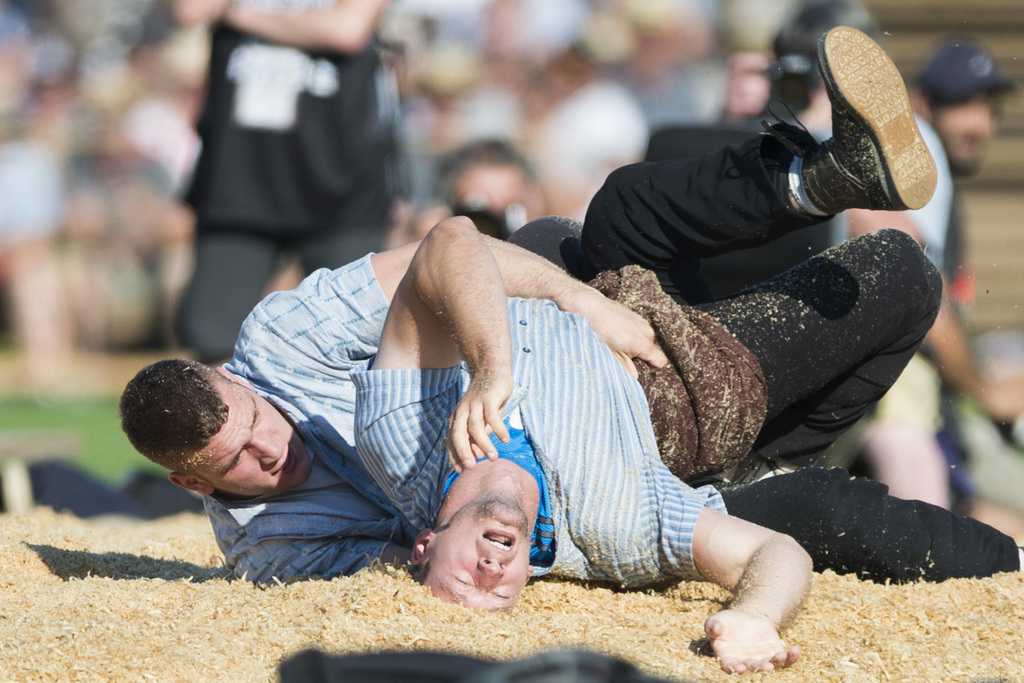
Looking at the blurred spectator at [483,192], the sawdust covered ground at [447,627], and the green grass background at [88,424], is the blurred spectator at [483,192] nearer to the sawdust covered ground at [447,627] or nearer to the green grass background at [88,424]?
the green grass background at [88,424]

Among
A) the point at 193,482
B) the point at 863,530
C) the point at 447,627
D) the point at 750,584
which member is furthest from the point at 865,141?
the point at 193,482

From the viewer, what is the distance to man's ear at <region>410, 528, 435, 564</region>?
2236 mm

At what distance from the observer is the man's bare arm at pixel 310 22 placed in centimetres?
426

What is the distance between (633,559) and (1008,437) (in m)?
3.05

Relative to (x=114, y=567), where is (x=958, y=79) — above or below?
above

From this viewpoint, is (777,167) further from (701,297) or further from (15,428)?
(15,428)

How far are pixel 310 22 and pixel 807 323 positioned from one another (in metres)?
2.34

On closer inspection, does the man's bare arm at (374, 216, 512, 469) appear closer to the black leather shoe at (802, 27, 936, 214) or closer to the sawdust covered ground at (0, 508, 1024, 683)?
the sawdust covered ground at (0, 508, 1024, 683)

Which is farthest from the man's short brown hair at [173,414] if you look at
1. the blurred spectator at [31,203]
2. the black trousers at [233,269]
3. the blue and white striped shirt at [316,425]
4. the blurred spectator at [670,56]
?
the blurred spectator at [31,203]

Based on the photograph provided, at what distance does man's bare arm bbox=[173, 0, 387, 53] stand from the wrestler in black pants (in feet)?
5.69

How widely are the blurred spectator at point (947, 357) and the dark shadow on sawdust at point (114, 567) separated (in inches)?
86.7

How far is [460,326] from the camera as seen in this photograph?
2.19 m

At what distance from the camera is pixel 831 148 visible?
8.48ft

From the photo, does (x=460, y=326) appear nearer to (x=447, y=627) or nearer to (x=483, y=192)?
(x=447, y=627)
